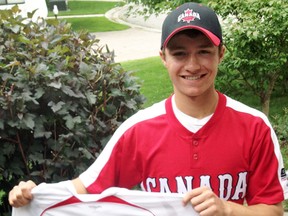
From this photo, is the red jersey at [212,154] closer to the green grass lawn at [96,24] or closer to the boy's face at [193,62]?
the boy's face at [193,62]

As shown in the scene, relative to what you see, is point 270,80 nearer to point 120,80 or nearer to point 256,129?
point 120,80

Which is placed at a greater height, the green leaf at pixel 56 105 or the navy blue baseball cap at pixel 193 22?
the navy blue baseball cap at pixel 193 22

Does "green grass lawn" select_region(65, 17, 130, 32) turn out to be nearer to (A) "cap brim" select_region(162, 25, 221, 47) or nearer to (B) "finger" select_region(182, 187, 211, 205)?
(A) "cap brim" select_region(162, 25, 221, 47)

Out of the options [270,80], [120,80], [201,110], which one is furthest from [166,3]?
[201,110]

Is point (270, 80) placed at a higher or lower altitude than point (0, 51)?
lower

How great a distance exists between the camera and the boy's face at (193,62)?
2.20 m

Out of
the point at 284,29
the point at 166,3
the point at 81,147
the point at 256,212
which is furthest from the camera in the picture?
the point at 166,3

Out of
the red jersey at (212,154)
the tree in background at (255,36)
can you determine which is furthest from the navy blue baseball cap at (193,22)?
the tree in background at (255,36)

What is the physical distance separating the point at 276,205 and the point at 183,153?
0.43 meters

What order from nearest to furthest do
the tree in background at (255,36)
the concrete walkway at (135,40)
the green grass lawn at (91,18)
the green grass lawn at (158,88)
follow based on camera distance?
1. the tree in background at (255,36)
2. the green grass lawn at (158,88)
3. the concrete walkway at (135,40)
4. the green grass lawn at (91,18)

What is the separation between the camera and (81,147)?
3.14m

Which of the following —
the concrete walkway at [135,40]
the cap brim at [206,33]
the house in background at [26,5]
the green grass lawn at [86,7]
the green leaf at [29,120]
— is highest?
the cap brim at [206,33]

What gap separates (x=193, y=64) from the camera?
7.17 feet

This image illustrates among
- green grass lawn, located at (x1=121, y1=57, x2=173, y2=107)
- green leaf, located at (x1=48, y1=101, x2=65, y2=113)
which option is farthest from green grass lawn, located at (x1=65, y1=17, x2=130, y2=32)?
green leaf, located at (x1=48, y1=101, x2=65, y2=113)
